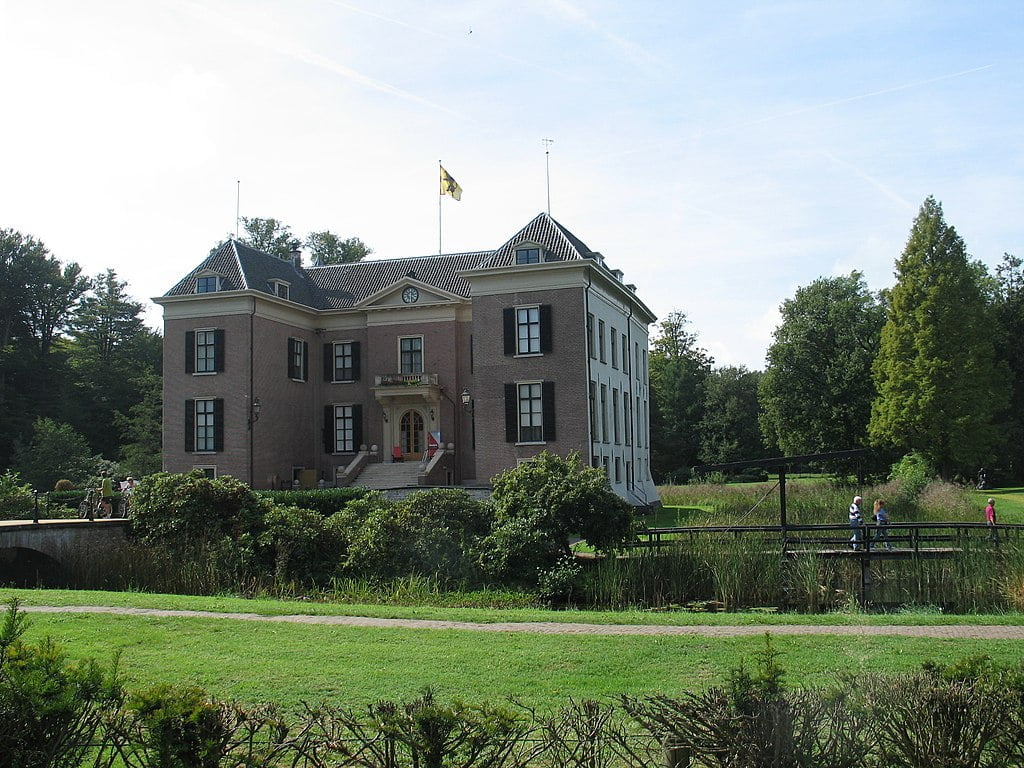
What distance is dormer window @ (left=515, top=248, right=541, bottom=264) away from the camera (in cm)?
3497

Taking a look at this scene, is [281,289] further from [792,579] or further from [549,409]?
[792,579]

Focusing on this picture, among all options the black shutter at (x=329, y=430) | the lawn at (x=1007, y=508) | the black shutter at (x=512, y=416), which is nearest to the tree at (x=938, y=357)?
the lawn at (x=1007, y=508)

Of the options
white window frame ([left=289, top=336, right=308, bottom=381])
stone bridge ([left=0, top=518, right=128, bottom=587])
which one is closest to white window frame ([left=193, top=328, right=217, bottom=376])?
white window frame ([left=289, top=336, right=308, bottom=381])

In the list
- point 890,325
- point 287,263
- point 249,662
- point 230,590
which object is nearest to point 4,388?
point 287,263

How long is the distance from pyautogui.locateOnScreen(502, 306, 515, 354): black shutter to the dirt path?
22.6 meters

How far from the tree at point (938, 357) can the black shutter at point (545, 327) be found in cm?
2494

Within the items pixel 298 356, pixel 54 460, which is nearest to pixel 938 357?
pixel 298 356

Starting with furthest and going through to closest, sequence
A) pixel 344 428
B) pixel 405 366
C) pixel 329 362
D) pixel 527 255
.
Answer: pixel 329 362
pixel 344 428
pixel 405 366
pixel 527 255

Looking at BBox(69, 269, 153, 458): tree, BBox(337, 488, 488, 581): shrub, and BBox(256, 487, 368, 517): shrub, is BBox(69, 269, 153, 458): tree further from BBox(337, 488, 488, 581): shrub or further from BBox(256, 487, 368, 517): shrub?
BBox(337, 488, 488, 581): shrub

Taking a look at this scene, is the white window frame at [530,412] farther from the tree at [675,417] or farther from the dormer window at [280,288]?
the tree at [675,417]

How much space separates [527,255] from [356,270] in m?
11.6

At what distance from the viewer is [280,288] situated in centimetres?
4003

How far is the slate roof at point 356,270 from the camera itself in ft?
116

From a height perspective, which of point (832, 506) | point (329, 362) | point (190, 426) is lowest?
point (832, 506)
